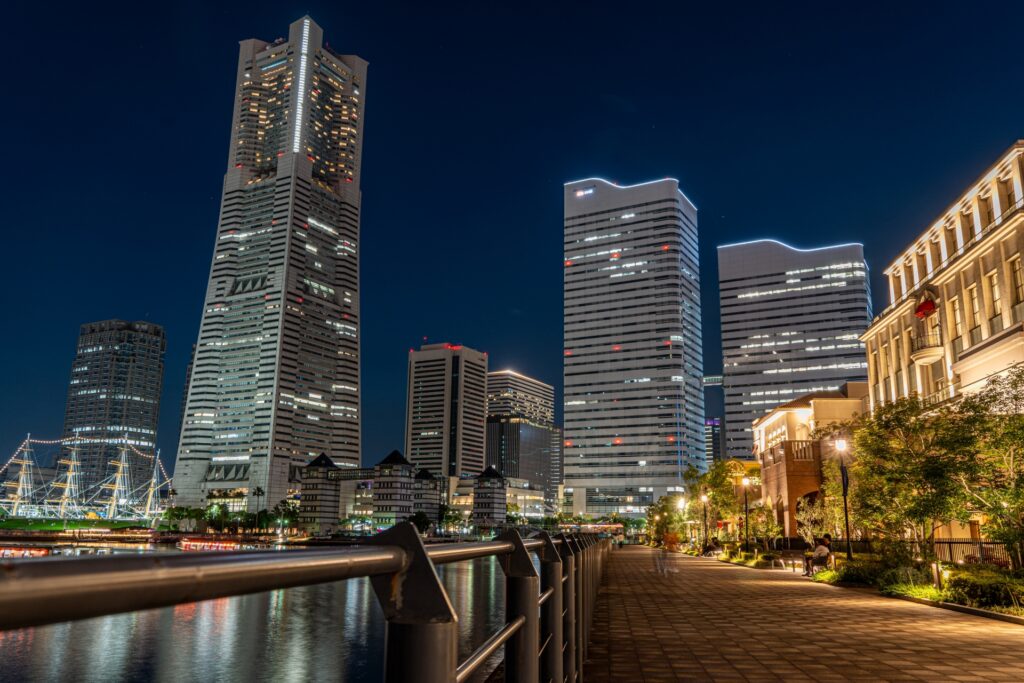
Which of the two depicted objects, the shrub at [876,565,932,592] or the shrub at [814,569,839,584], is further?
the shrub at [814,569,839,584]

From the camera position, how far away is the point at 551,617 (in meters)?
4.57

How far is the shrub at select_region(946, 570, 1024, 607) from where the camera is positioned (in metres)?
15.0

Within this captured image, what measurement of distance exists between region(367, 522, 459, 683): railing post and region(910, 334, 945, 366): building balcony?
156 ft

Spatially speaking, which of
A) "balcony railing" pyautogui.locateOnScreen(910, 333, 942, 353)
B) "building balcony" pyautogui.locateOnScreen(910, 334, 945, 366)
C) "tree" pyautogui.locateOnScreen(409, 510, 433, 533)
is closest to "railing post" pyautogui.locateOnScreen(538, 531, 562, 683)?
"building balcony" pyautogui.locateOnScreen(910, 334, 945, 366)

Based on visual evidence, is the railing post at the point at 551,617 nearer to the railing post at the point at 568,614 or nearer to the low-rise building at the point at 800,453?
the railing post at the point at 568,614

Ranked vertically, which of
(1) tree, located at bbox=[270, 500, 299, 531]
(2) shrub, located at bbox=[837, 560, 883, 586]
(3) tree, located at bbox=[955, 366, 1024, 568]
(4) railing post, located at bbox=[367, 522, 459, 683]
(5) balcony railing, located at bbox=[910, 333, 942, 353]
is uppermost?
(5) balcony railing, located at bbox=[910, 333, 942, 353]

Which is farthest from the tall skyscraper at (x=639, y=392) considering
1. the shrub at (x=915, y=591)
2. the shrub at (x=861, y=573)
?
the shrub at (x=915, y=591)

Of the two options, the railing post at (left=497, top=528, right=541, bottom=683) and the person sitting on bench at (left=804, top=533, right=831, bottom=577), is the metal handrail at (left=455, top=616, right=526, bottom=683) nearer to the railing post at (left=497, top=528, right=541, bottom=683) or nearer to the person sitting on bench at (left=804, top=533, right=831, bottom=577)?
the railing post at (left=497, top=528, right=541, bottom=683)

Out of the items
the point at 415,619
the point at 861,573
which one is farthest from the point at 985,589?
the point at 415,619

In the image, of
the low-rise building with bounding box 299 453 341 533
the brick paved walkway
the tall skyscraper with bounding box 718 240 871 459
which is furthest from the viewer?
the tall skyscraper with bounding box 718 240 871 459

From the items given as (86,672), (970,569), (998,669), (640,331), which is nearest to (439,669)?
(998,669)

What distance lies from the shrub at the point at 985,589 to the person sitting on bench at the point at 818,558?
1032 centimetres

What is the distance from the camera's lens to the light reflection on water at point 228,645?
25625mm

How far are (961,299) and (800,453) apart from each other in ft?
54.0
